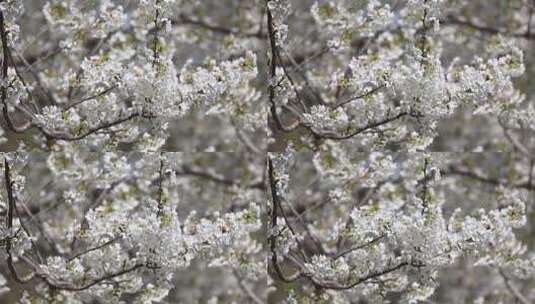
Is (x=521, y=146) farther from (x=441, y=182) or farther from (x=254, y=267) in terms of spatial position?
(x=254, y=267)

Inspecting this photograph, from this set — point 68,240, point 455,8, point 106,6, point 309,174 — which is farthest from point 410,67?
point 68,240

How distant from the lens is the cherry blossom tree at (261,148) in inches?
115

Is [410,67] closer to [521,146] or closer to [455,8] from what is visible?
[455,8]

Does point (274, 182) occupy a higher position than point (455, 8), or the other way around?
point (455, 8)

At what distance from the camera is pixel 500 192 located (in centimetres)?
316

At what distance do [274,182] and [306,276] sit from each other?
1.14ft

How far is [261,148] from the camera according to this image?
10.0 feet

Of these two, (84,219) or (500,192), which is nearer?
(84,219)

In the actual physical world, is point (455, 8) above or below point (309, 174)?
above

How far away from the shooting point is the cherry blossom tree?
2.92 m

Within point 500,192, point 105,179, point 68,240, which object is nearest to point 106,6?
point 105,179

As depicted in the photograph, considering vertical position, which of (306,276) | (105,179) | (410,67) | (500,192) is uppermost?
(410,67)

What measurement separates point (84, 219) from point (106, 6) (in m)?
0.73

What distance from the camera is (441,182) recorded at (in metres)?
3.08
